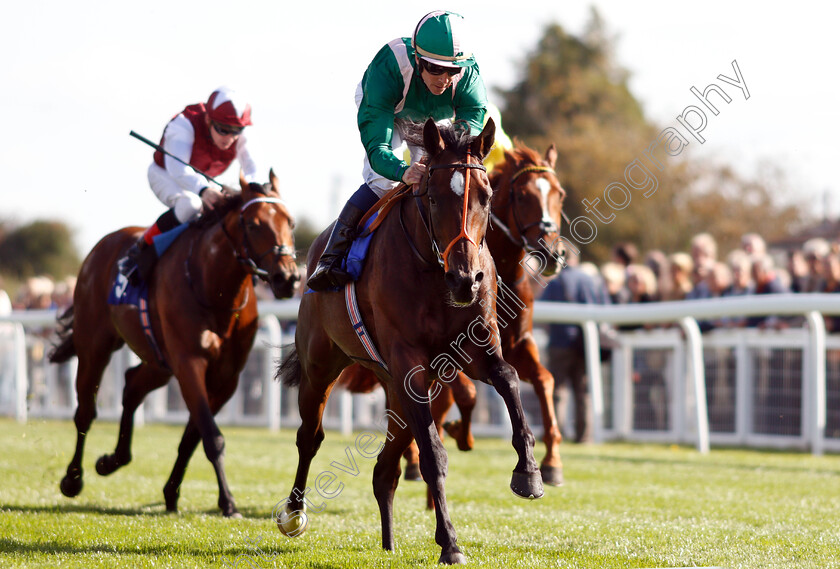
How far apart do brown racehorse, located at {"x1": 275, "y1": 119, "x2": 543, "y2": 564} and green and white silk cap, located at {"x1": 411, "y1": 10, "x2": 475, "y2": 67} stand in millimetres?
543

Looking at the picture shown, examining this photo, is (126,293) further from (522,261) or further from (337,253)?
(522,261)

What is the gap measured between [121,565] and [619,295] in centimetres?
831

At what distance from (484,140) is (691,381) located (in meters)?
6.78

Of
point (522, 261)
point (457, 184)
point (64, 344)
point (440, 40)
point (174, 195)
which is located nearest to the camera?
point (457, 184)

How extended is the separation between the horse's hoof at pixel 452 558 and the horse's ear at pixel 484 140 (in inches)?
68.3

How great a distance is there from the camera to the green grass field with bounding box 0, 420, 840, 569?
471 cm

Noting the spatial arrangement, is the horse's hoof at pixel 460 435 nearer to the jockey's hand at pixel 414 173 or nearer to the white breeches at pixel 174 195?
the white breeches at pixel 174 195

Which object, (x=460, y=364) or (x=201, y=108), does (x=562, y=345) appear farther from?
(x=460, y=364)

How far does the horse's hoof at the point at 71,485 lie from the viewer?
22.8 feet

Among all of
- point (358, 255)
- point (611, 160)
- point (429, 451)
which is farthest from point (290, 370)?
point (611, 160)

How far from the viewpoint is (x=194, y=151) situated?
24.2 feet

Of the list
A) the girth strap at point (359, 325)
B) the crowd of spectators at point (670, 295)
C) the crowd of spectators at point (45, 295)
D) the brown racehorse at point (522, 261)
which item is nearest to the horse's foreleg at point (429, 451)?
the girth strap at point (359, 325)

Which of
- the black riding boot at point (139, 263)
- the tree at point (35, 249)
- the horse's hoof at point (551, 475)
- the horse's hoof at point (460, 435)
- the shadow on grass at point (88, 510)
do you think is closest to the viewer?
the horse's hoof at point (551, 475)

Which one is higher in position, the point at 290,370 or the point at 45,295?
the point at 45,295
